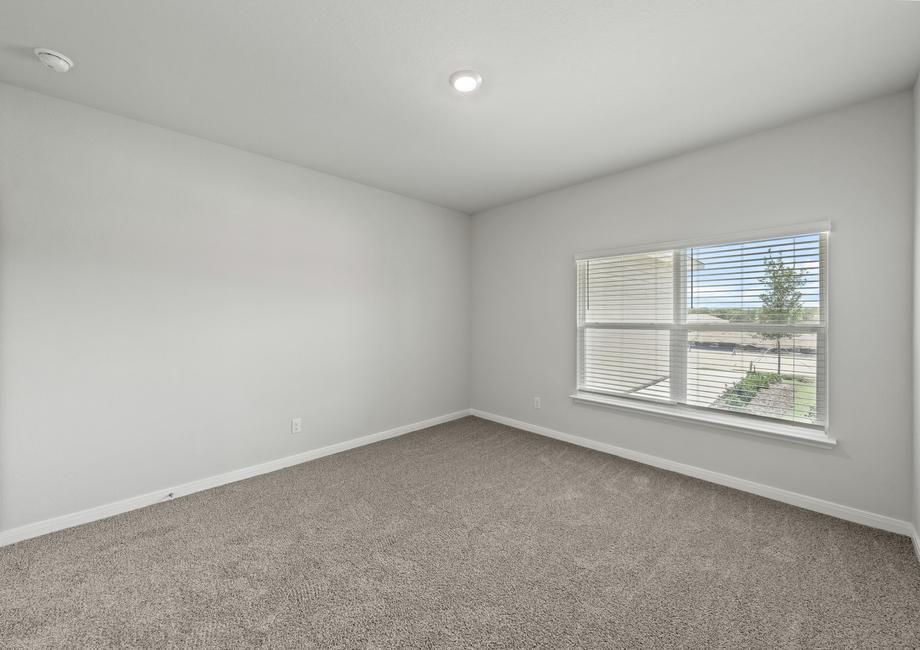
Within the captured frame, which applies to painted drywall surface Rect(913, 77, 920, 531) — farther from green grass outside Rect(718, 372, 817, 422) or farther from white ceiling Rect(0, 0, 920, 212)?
green grass outside Rect(718, 372, 817, 422)

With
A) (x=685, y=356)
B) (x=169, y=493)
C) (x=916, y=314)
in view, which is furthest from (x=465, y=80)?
(x=169, y=493)

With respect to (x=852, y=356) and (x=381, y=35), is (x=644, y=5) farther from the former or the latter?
(x=852, y=356)

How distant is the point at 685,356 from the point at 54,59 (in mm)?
4453

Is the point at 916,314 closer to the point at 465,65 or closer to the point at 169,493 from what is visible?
the point at 465,65

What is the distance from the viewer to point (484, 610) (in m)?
1.73

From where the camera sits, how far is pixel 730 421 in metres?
2.93

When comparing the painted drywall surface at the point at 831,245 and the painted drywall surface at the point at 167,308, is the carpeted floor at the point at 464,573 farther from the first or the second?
the painted drywall surface at the point at 167,308

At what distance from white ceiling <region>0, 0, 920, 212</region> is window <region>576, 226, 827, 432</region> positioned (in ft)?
3.10

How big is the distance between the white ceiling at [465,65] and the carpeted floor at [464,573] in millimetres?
2626

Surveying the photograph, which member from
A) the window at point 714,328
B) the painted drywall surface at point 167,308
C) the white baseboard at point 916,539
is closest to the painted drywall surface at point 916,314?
the white baseboard at point 916,539

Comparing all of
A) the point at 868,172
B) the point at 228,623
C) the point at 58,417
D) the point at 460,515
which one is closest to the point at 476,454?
the point at 460,515

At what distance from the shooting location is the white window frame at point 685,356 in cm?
256

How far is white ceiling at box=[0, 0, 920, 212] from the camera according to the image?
1701 mm

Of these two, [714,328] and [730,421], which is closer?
[730,421]
